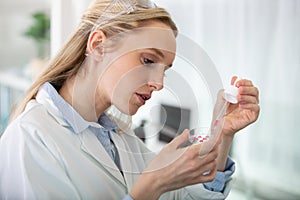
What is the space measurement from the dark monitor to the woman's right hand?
1cm

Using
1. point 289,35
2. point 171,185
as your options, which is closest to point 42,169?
point 171,185

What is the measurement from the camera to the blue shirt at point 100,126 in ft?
2.12

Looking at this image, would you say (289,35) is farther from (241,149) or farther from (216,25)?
(241,149)

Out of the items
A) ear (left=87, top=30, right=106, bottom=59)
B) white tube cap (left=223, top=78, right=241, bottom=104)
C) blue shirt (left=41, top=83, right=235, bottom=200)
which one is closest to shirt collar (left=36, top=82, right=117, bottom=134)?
blue shirt (left=41, top=83, right=235, bottom=200)

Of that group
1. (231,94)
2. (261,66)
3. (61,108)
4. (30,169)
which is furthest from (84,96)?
(261,66)

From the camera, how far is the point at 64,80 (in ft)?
2.25

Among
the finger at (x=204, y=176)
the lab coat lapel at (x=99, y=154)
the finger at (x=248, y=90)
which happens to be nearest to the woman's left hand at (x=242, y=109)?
the finger at (x=248, y=90)

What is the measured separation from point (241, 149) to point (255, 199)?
0.11 metres

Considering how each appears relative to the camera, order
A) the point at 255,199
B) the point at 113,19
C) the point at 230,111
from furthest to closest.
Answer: the point at 255,199 < the point at 230,111 < the point at 113,19

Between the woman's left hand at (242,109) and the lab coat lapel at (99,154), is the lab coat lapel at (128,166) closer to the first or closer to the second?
the lab coat lapel at (99,154)

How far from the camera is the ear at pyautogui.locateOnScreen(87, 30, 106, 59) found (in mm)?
575

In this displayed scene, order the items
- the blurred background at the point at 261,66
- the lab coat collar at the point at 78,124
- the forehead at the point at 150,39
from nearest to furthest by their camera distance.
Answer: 1. the forehead at the point at 150,39
2. the lab coat collar at the point at 78,124
3. the blurred background at the point at 261,66

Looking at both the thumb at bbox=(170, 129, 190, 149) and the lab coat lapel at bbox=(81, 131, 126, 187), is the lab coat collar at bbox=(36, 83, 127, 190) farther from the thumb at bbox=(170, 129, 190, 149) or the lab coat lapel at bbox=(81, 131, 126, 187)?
the thumb at bbox=(170, 129, 190, 149)

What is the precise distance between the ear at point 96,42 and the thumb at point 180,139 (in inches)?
7.0
